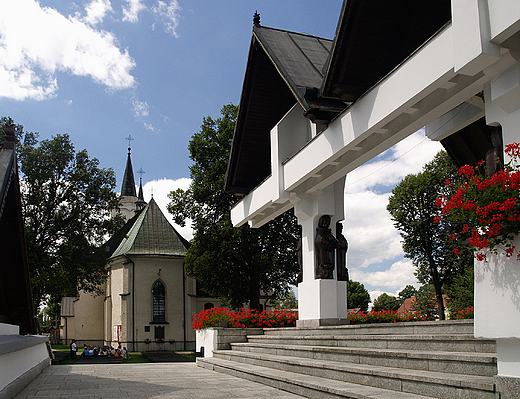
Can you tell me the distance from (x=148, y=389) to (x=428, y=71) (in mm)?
6789

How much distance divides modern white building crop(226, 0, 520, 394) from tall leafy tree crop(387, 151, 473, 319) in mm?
18673

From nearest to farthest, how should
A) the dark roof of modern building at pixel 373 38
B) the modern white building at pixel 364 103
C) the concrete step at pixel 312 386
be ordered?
the concrete step at pixel 312 386
the modern white building at pixel 364 103
the dark roof of modern building at pixel 373 38

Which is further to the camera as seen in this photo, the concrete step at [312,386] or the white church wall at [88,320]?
the white church wall at [88,320]

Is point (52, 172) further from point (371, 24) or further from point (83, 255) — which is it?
point (371, 24)

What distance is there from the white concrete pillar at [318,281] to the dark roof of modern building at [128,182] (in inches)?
2926

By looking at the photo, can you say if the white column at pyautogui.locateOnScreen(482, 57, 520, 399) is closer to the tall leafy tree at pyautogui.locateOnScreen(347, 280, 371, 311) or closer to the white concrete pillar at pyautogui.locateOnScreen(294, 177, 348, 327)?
the white concrete pillar at pyautogui.locateOnScreen(294, 177, 348, 327)

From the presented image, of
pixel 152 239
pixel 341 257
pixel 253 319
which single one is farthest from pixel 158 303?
pixel 341 257

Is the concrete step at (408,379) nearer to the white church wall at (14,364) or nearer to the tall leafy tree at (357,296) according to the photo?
the white church wall at (14,364)

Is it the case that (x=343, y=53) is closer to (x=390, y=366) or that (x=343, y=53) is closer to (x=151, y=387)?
(x=390, y=366)

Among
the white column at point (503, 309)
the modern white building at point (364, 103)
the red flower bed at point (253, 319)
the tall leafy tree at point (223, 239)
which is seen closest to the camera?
the white column at point (503, 309)

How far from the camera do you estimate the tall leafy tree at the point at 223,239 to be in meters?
30.6

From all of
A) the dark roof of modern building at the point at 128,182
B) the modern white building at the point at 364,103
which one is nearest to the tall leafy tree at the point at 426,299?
the modern white building at the point at 364,103

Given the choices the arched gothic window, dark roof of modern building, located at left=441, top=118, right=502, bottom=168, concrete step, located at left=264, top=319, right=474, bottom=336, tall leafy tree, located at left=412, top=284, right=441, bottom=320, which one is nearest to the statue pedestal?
concrete step, located at left=264, top=319, right=474, bottom=336

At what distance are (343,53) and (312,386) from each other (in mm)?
6680
